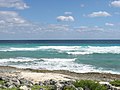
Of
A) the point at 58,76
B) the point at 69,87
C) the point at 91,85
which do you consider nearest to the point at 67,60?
the point at 58,76

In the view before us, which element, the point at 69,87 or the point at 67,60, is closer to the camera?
the point at 69,87

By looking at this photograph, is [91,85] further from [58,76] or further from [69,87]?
[58,76]

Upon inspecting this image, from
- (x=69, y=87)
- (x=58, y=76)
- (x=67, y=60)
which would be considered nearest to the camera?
(x=69, y=87)

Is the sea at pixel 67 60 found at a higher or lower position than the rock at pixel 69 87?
lower

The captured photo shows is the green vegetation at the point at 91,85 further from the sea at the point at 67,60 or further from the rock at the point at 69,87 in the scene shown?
the sea at the point at 67,60

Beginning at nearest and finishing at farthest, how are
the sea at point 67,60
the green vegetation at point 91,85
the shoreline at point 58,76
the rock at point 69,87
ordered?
the rock at point 69,87
the green vegetation at point 91,85
the shoreline at point 58,76
the sea at point 67,60

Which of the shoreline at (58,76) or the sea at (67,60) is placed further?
the sea at (67,60)

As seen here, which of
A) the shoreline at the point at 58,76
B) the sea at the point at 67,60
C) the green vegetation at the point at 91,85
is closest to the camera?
the green vegetation at the point at 91,85

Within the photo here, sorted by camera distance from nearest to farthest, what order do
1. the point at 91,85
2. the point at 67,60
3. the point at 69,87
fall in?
the point at 69,87, the point at 91,85, the point at 67,60

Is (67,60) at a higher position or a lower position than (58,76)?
lower

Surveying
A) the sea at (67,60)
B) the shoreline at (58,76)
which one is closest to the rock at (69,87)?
the shoreline at (58,76)

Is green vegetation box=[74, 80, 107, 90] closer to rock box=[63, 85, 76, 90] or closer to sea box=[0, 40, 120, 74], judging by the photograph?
rock box=[63, 85, 76, 90]

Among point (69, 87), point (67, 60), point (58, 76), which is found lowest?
point (67, 60)

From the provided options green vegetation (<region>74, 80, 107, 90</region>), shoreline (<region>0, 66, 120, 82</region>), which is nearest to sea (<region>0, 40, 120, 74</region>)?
shoreline (<region>0, 66, 120, 82</region>)
